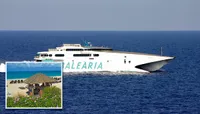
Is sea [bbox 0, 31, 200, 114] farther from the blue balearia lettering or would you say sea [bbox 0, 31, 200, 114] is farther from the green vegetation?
the green vegetation

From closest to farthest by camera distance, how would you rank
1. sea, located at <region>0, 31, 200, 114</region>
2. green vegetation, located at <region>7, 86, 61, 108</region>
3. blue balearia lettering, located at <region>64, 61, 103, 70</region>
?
green vegetation, located at <region>7, 86, 61, 108</region> → sea, located at <region>0, 31, 200, 114</region> → blue balearia lettering, located at <region>64, 61, 103, 70</region>

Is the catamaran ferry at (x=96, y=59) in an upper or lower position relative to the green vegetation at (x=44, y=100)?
upper

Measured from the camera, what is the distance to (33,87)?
37.6 metres

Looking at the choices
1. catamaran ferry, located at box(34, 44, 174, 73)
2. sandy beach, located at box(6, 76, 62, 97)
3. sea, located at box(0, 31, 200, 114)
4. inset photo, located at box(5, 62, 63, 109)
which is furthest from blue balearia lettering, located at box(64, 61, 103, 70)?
sandy beach, located at box(6, 76, 62, 97)

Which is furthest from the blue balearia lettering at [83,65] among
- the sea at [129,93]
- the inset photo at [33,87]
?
the inset photo at [33,87]

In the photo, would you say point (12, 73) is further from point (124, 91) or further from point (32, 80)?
point (124, 91)

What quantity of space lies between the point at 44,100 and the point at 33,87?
1.02m

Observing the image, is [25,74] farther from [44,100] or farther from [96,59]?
[96,59]

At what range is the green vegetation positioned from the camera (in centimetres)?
3766

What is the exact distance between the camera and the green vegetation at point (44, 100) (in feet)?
124

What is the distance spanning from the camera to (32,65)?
3834cm

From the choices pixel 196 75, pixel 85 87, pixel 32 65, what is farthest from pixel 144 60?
pixel 32 65

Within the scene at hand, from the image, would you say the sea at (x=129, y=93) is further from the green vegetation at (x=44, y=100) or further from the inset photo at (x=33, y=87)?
the inset photo at (x=33, y=87)

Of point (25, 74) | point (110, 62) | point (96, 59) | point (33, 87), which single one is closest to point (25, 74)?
point (25, 74)
